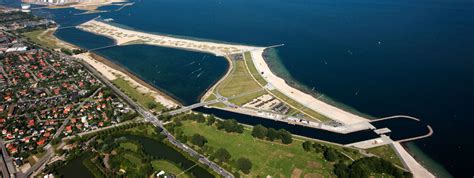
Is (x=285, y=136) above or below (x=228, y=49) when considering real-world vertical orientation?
below

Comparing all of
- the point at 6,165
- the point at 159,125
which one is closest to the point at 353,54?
the point at 159,125

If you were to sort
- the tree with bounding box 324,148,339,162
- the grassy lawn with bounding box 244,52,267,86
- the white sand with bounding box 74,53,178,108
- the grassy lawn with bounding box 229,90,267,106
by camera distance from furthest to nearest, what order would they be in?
the grassy lawn with bounding box 244,52,267,86 → the white sand with bounding box 74,53,178,108 → the grassy lawn with bounding box 229,90,267,106 → the tree with bounding box 324,148,339,162

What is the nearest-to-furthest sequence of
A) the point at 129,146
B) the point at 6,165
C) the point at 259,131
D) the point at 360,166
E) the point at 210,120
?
1. the point at 360,166
2. the point at 6,165
3. the point at 129,146
4. the point at 259,131
5. the point at 210,120

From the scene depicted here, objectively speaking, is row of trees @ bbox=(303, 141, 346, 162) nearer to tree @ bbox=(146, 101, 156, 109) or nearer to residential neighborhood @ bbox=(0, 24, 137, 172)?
tree @ bbox=(146, 101, 156, 109)

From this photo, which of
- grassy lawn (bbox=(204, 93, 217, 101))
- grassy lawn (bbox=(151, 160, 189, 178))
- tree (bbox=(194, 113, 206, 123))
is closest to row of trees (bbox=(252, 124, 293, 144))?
tree (bbox=(194, 113, 206, 123))

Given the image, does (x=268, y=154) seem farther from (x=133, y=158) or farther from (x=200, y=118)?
(x=133, y=158)

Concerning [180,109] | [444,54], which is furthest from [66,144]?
[444,54]
